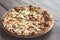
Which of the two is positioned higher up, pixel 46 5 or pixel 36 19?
pixel 46 5

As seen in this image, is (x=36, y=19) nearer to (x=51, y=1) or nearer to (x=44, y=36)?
(x=44, y=36)

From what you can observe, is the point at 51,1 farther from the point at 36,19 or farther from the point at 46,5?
the point at 36,19

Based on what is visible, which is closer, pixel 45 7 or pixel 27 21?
pixel 27 21

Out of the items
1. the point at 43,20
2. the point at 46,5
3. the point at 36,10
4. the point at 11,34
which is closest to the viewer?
the point at 11,34

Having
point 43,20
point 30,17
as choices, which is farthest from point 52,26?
point 30,17

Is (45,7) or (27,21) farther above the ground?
(45,7)

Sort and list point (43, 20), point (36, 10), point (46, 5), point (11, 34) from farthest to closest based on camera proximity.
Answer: point (46, 5) → point (36, 10) → point (43, 20) → point (11, 34)

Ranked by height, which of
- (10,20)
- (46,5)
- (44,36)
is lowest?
(44,36)

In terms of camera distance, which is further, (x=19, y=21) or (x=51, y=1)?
(x=51, y=1)
